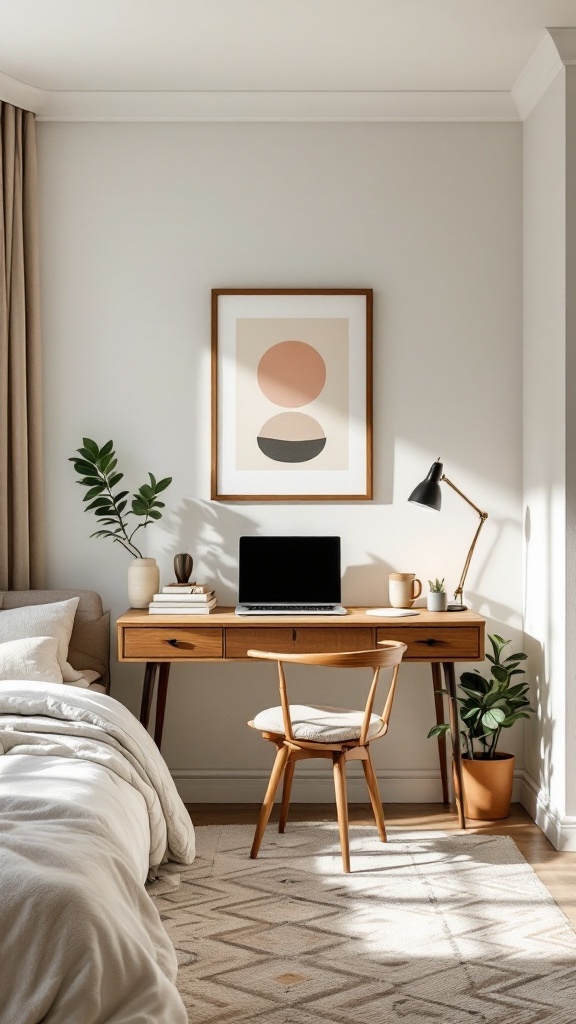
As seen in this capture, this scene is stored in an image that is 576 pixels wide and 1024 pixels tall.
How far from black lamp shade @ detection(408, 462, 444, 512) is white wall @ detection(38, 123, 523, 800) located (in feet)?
0.81

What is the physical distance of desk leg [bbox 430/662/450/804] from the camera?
3.96 meters

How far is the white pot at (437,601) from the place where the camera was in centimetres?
379

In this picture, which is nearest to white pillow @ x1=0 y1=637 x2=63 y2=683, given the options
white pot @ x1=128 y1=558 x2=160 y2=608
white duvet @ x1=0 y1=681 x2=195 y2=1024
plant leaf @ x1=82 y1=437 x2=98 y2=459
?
white duvet @ x1=0 y1=681 x2=195 y2=1024

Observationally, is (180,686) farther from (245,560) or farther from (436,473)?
(436,473)

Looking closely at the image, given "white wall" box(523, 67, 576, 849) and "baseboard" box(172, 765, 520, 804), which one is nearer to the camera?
"white wall" box(523, 67, 576, 849)

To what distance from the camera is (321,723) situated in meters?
3.32

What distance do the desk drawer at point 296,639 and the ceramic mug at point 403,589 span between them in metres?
0.33

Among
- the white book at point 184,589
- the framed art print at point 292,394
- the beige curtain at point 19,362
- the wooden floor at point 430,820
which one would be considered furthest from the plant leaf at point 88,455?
the wooden floor at point 430,820

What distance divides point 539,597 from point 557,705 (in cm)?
45

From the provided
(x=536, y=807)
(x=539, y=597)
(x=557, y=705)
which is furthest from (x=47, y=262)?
(x=536, y=807)

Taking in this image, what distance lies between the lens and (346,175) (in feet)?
13.4

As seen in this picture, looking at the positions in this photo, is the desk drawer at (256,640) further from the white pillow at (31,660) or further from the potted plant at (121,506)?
the white pillow at (31,660)

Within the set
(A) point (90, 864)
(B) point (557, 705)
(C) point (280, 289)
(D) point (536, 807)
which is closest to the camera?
(A) point (90, 864)

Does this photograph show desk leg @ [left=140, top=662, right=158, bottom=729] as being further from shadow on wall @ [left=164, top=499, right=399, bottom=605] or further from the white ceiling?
the white ceiling
